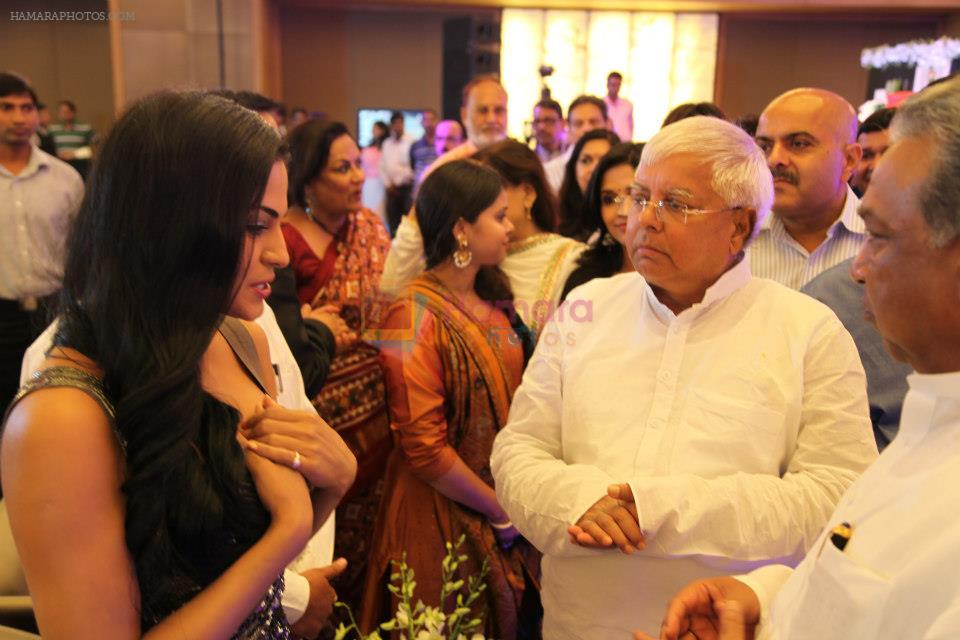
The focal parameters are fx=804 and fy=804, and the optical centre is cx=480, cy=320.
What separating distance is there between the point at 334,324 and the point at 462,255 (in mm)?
431

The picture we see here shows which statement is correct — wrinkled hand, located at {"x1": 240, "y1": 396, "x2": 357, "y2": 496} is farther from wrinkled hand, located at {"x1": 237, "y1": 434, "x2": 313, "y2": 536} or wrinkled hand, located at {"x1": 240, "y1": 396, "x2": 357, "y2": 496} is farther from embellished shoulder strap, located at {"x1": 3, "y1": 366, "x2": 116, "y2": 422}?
embellished shoulder strap, located at {"x1": 3, "y1": 366, "x2": 116, "y2": 422}

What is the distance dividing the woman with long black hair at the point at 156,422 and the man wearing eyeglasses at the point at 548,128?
4.40 metres

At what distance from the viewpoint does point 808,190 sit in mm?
2301

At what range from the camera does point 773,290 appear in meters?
1.54

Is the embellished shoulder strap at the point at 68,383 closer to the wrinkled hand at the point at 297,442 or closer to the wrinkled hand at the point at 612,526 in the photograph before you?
the wrinkled hand at the point at 297,442

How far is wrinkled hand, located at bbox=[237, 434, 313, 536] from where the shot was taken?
3.53ft

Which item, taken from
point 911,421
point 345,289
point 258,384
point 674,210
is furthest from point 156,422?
point 345,289

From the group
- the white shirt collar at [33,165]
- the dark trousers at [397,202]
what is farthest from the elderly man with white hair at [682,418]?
the dark trousers at [397,202]

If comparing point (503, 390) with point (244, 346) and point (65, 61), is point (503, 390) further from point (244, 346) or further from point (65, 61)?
point (65, 61)

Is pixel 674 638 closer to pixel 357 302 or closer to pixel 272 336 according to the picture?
pixel 272 336

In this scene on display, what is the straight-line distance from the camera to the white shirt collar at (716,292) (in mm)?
1524

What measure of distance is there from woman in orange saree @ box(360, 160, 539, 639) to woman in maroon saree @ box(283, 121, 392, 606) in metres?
0.18

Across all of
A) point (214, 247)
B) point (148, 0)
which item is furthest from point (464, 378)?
point (148, 0)

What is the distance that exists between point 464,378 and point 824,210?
1.15m
